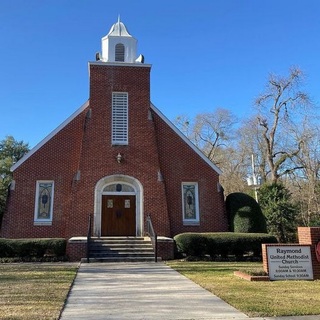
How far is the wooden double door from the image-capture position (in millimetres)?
20000

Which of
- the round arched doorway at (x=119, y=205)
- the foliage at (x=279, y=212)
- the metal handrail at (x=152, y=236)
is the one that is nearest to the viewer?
the metal handrail at (x=152, y=236)

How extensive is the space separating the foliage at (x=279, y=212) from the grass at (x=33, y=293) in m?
15.7

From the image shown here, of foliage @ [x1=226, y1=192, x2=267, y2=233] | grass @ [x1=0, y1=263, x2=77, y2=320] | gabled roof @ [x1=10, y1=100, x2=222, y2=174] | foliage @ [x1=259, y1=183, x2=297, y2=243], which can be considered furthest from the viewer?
foliage @ [x1=259, y1=183, x2=297, y2=243]

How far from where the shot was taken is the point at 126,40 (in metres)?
23.2

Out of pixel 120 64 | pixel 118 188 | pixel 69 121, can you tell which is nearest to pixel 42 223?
pixel 118 188

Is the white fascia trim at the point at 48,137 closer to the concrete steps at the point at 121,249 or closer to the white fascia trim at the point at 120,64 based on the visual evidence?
the white fascia trim at the point at 120,64

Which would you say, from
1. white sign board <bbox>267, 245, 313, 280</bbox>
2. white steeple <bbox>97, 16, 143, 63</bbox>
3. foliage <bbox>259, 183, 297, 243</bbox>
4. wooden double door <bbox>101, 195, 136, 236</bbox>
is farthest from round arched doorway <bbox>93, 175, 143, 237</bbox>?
white sign board <bbox>267, 245, 313, 280</bbox>

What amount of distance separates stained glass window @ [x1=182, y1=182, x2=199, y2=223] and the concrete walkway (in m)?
8.77

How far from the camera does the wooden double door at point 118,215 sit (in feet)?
65.6

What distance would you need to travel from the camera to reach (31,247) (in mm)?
16953

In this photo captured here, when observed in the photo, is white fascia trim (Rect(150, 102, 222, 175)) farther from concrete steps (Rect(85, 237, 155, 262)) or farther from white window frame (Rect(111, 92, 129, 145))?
concrete steps (Rect(85, 237, 155, 262))

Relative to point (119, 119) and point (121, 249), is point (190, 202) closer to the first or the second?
point (121, 249)

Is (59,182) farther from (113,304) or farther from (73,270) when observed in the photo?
(113,304)

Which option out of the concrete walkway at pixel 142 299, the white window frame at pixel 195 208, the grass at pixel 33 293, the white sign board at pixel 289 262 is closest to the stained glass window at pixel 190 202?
the white window frame at pixel 195 208
